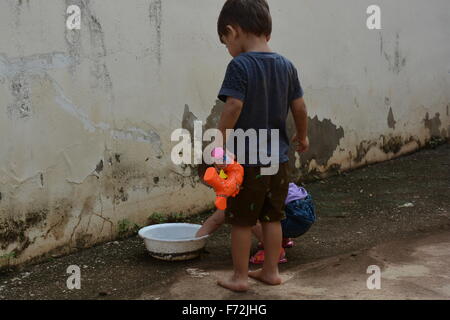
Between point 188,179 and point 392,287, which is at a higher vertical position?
point 188,179

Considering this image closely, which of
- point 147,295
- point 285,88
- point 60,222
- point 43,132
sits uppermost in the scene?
point 285,88

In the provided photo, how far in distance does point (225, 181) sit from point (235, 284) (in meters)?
0.55

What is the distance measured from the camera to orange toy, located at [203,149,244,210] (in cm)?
282

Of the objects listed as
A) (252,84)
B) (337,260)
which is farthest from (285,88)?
(337,260)

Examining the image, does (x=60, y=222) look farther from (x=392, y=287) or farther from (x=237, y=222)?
(x=392, y=287)

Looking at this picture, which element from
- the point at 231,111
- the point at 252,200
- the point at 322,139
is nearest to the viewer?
the point at 231,111

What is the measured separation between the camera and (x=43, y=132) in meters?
3.36

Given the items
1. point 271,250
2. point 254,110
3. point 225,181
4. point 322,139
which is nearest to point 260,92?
point 254,110

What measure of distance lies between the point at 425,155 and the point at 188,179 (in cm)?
327

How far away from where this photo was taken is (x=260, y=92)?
2.91m

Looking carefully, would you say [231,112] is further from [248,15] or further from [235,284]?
[235,284]

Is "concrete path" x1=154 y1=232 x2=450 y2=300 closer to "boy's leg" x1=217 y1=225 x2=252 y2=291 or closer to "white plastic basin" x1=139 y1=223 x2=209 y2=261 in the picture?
"boy's leg" x1=217 y1=225 x2=252 y2=291

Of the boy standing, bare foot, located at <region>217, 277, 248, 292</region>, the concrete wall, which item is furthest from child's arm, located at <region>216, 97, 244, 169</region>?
the concrete wall

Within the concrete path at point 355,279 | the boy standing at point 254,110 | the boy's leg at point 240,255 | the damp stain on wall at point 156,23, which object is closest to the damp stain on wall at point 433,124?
the concrete path at point 355,279
